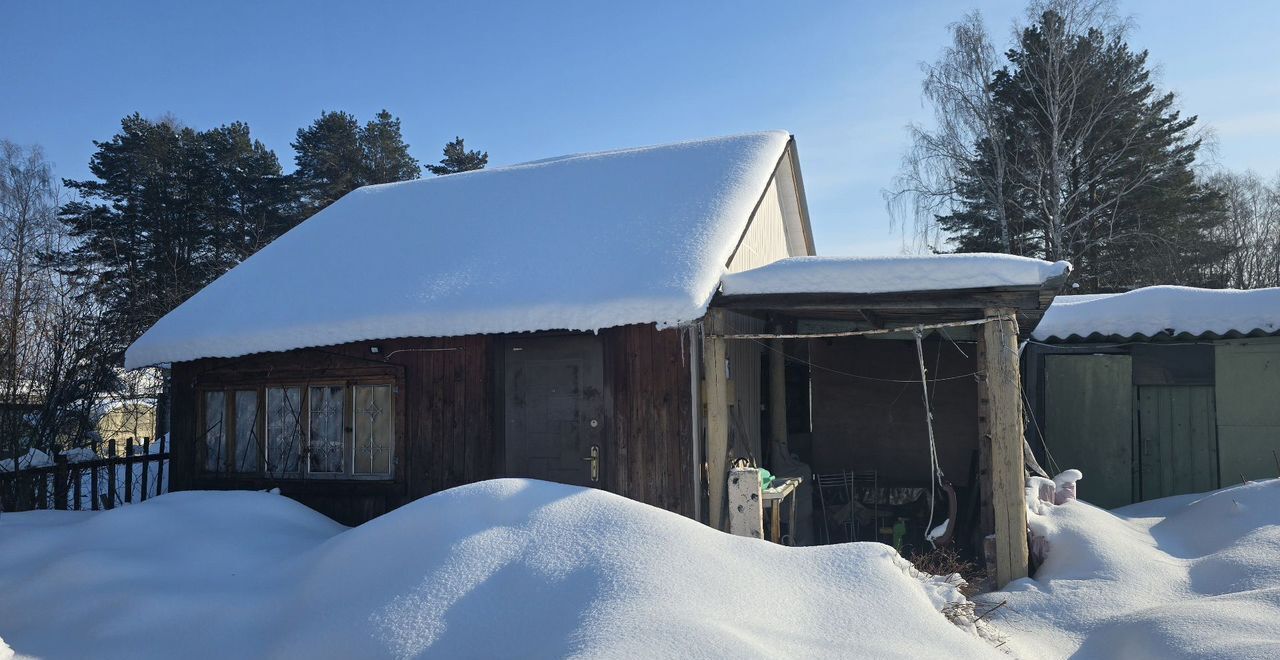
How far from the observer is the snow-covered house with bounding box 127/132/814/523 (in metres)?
8.03

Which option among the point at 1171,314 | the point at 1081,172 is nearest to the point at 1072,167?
the point at 1081,172

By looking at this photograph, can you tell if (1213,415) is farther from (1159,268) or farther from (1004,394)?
(1159,268)

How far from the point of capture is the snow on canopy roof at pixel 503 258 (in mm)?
7945

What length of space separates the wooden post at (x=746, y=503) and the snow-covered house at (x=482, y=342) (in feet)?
2.97

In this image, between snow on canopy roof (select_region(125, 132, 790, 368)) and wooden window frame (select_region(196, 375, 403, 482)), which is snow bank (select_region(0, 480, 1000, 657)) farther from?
wooden window frame (select_region(196, 375, 403, 482))

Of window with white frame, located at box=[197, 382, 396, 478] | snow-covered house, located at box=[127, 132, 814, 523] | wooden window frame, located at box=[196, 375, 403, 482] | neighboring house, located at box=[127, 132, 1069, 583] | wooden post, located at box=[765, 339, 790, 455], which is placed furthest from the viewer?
wooden post, located at box=[765, 339, 790, 455]

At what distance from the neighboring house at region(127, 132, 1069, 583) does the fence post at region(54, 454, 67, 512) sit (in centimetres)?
116

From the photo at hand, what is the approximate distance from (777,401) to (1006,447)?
4.25 metres

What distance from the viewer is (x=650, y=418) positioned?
8.09 meters

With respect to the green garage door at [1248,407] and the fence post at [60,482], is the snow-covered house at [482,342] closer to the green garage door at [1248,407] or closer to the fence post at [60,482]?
the fence post at [60,482]

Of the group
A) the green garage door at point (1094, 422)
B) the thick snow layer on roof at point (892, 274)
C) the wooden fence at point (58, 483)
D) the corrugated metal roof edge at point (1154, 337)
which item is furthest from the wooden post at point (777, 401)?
the wooden fence at point (58, 483)

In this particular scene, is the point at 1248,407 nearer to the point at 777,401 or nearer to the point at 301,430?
the point at 777,401

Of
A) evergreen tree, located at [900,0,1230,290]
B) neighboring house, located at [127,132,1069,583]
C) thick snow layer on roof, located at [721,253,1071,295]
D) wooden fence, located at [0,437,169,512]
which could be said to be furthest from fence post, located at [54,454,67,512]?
evergreen tree, located at [900,0,1230,290]

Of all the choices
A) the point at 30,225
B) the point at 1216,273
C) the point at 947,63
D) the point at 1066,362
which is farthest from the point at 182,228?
the point at 1216,273
